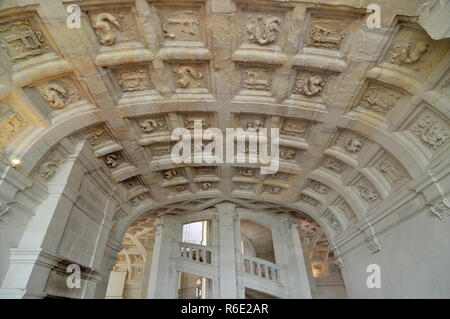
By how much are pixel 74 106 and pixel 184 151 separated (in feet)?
11.9

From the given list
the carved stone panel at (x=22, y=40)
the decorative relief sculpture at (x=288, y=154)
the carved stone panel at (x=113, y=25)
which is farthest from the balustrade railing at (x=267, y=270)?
the carved stone panel at (x=22, y=40)

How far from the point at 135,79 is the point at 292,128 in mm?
4831

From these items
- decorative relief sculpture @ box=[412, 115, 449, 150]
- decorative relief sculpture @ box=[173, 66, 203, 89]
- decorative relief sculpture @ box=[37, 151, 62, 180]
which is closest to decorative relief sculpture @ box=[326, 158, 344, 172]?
decorative relief sculpture @ box=[412, 115, 449, 150]

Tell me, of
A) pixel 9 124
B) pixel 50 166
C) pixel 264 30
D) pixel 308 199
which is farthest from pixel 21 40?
pixel 308 199

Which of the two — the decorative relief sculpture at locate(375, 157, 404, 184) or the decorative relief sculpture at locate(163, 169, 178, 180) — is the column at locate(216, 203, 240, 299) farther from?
the decorative relief sculpture at locate(375, 157, 404, 184)

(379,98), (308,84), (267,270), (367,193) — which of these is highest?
(308,84)

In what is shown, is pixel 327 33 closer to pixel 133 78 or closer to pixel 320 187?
pixel 133 78

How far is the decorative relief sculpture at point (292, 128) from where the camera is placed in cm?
750

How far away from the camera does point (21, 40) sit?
4.83 m

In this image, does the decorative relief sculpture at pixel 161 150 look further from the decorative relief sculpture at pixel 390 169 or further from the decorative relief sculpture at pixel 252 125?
the decorative relief sculpture at pixel 390 169

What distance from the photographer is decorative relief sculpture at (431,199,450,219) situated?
17.2 ft
